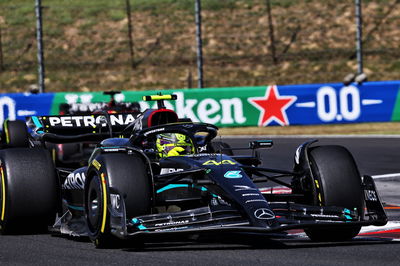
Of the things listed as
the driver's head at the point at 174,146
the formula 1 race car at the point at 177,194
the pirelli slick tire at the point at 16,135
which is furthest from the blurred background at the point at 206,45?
the formula 1 race car at the point at 177,194

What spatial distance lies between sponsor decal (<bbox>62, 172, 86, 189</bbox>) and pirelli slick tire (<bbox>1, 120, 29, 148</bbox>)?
2.96 meters

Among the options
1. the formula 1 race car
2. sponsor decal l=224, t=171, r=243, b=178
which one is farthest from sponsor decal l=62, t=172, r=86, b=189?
sponsor decal l=224, t=171, r=243, b=178

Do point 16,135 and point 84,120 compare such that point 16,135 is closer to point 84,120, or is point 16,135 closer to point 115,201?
point 84,120

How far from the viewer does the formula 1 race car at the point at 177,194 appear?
8.55 metres

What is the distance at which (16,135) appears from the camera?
542 inches

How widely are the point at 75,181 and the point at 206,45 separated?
29878mm

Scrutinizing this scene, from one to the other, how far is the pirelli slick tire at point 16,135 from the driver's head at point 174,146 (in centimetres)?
335

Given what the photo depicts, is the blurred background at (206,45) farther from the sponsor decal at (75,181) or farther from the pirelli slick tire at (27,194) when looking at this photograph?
the pirelli slick tire at (27,194)

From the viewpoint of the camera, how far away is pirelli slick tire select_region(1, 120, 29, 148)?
1363cm

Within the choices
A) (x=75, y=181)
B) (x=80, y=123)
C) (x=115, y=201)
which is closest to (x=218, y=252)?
(x=115, y=201)

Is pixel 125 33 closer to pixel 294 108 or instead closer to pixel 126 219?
pixel 294 108

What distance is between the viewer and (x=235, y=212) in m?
8.60

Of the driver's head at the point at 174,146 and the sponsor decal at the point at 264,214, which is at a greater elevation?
the driver's head at the point at 174,146

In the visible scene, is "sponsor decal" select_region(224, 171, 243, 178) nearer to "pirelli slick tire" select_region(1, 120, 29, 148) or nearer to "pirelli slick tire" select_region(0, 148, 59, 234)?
"pirelli slick tire" select_region(0, 148, 59, 234)
